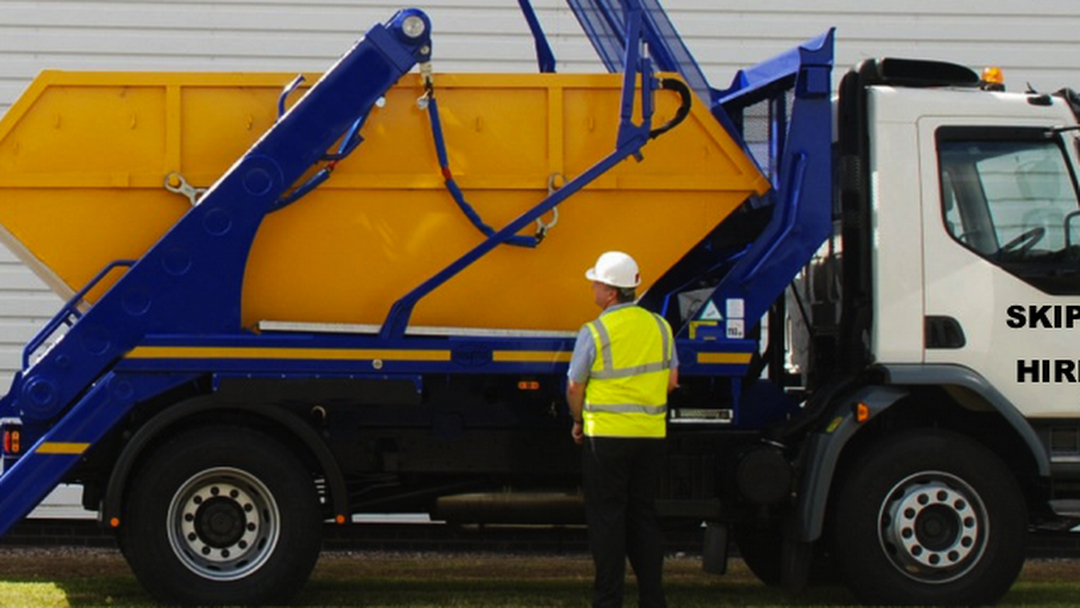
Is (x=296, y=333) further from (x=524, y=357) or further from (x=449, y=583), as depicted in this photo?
(x=449, y=583)

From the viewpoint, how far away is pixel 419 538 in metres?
10.4

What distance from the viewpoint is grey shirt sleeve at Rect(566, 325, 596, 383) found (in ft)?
22.5

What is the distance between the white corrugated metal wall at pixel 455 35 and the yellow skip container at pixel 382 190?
3041mm

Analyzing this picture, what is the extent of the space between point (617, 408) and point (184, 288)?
79.6 inches

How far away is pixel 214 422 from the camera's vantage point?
7332 millimetres

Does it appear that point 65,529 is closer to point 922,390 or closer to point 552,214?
point 552,214

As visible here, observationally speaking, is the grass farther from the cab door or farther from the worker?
the cab door

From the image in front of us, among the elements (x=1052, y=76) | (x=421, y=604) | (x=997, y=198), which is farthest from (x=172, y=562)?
(x=1052, y=76)

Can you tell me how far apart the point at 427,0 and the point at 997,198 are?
4415 millimetres

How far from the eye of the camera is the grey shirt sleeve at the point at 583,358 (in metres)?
6.87

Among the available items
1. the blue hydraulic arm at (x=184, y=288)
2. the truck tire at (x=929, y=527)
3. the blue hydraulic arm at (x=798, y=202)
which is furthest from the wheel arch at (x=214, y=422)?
the truck tire at (x=929, y=527)

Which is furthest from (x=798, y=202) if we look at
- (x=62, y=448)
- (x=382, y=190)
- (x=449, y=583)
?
(x=62, y=448)

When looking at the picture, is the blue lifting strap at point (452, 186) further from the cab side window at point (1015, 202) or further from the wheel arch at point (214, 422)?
the cab side window at point (1015, 202)

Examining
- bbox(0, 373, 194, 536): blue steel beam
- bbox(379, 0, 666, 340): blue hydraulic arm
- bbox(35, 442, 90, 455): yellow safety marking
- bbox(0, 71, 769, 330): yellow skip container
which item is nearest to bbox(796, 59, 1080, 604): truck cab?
bbox(0, 71, 769, 330): yellow skip container
